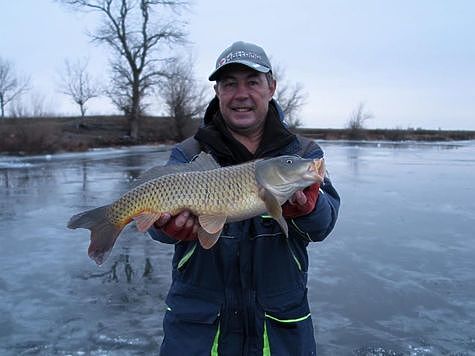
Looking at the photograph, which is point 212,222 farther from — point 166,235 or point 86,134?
point 86,134

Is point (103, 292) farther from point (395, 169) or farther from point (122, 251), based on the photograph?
point (395, 169)

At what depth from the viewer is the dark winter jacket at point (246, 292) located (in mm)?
2314

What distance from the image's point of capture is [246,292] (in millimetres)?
2340

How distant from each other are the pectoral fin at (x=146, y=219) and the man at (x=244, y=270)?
3 centimetres

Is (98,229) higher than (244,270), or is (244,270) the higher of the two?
(98,229)

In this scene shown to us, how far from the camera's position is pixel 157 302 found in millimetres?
4742

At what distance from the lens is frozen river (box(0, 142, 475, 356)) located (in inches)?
158

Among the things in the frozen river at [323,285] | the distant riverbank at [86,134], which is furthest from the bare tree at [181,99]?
the frozen river at [323,285]

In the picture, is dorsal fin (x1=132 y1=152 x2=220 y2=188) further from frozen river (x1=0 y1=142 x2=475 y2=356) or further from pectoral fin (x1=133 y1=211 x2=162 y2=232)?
frozen river (x1=0 y1=142 x2=475 y2=356)

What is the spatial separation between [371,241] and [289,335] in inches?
207

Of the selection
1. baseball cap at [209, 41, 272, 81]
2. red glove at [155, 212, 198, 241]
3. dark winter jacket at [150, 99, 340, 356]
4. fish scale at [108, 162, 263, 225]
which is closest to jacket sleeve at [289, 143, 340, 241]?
dark winter jacket at [150, 99, 340, 356]

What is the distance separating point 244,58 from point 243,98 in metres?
0.21

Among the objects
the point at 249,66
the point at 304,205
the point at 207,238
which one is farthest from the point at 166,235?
the point at 249,66

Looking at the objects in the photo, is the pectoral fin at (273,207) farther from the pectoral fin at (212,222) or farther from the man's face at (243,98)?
the man's face at (243,98)
